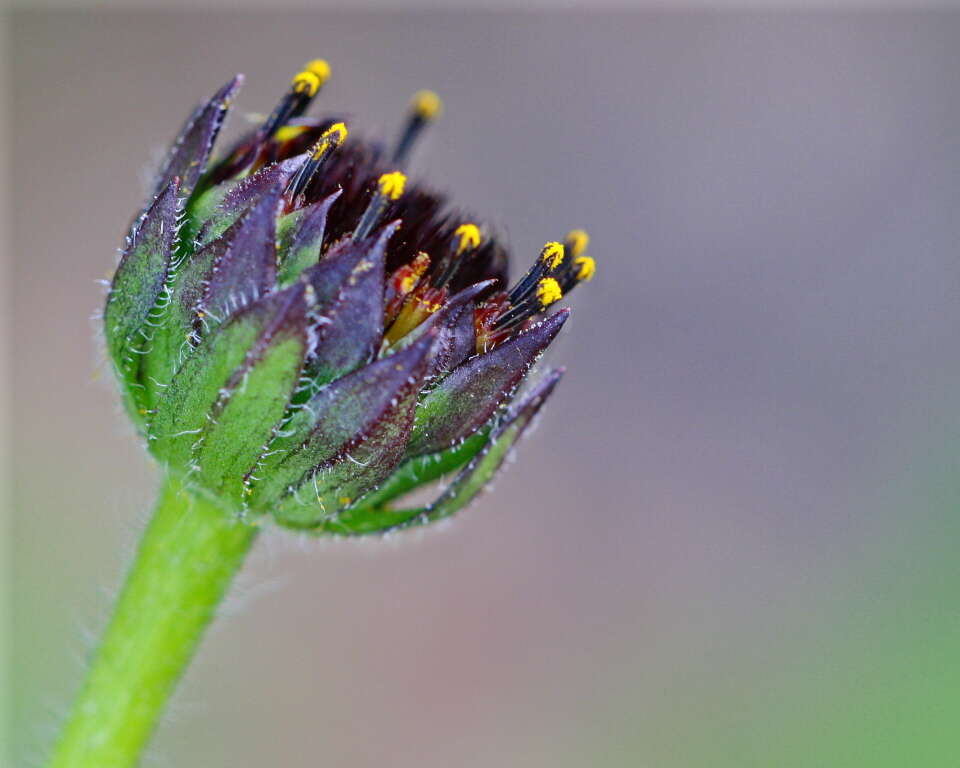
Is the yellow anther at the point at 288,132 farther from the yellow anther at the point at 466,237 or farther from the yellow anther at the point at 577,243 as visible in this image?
the yellow anther at the point at 577,243

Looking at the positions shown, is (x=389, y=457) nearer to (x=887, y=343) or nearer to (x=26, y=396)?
(x=26, y=396)

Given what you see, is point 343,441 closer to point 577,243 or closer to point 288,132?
point 288,132

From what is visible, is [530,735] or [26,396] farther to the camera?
[26,396]

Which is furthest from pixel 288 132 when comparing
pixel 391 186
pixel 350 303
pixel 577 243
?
pixel 577 243

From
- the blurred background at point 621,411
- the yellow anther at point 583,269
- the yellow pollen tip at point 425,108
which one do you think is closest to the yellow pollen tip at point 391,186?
the yellow anther at point 583,269

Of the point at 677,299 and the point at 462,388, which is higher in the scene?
the point at 677,299

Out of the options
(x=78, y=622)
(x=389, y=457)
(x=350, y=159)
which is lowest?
(x=78, y=622)

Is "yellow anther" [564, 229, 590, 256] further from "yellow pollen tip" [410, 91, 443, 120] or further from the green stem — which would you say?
the green stem

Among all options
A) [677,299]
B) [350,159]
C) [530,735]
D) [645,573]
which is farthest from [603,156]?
[350,159]

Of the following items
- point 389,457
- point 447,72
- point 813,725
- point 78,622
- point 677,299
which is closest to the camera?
point 389,457
